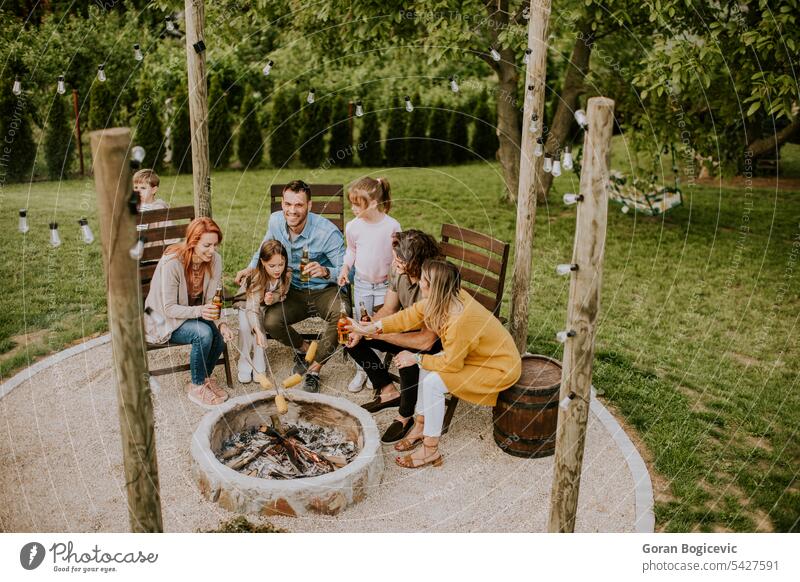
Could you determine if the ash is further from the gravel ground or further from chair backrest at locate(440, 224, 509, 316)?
chair backrest at locate(440, 224, 509, 316)

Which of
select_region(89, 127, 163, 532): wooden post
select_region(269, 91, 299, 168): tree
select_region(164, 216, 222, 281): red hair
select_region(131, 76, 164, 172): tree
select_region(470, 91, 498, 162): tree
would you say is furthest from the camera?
select_region(470, 91, 498, 162): tree

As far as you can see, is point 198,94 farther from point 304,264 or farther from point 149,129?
point 149,129

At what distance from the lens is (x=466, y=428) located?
5648mm

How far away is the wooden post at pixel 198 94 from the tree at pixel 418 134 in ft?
26.9

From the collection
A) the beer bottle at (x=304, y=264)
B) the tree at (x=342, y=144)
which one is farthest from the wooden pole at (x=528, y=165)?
the tree at (x=342, y=144)

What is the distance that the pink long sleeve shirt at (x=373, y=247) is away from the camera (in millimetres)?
6109

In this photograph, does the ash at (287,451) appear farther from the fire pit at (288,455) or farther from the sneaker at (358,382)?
the sneaker at (358,382)

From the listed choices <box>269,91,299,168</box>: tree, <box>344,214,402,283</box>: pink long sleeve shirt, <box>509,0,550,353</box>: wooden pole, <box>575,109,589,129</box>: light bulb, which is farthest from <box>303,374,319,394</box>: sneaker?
<box>269,91,299,168</box>: tree

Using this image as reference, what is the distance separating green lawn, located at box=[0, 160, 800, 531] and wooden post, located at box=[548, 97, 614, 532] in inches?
42.3

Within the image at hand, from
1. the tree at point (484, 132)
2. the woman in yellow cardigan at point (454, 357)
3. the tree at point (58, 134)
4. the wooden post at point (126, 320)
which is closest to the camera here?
the wooden post at point (126, 320)

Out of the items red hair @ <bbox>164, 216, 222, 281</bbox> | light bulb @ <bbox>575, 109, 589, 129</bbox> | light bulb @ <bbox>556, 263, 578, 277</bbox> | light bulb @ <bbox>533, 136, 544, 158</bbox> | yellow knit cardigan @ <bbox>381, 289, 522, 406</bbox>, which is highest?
light bulb @ <bbox>575, 109, 589, 129</bbox>

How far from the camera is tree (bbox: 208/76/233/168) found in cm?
1351

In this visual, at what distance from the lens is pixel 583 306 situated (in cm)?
363

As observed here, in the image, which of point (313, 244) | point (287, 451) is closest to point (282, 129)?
point (313, 244)
